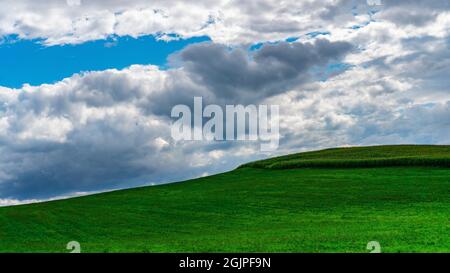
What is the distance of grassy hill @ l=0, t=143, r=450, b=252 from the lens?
2167 cm

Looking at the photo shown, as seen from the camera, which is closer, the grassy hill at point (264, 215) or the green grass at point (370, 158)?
the grassy hill at point (264, 215)

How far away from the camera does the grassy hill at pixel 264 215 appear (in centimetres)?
2167

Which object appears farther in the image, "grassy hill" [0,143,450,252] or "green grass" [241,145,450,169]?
"green grass" [241,145,450,169]

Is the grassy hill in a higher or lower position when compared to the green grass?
lower

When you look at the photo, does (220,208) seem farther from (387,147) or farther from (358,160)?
(387,147)

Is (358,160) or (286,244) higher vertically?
(358,160)

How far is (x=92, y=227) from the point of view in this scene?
→ 30219 millimetres

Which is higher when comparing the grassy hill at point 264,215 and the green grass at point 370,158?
the green grass at point 370,158

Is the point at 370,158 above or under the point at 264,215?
above

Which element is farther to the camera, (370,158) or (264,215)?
(370,158)

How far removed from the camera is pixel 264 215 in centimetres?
3275
